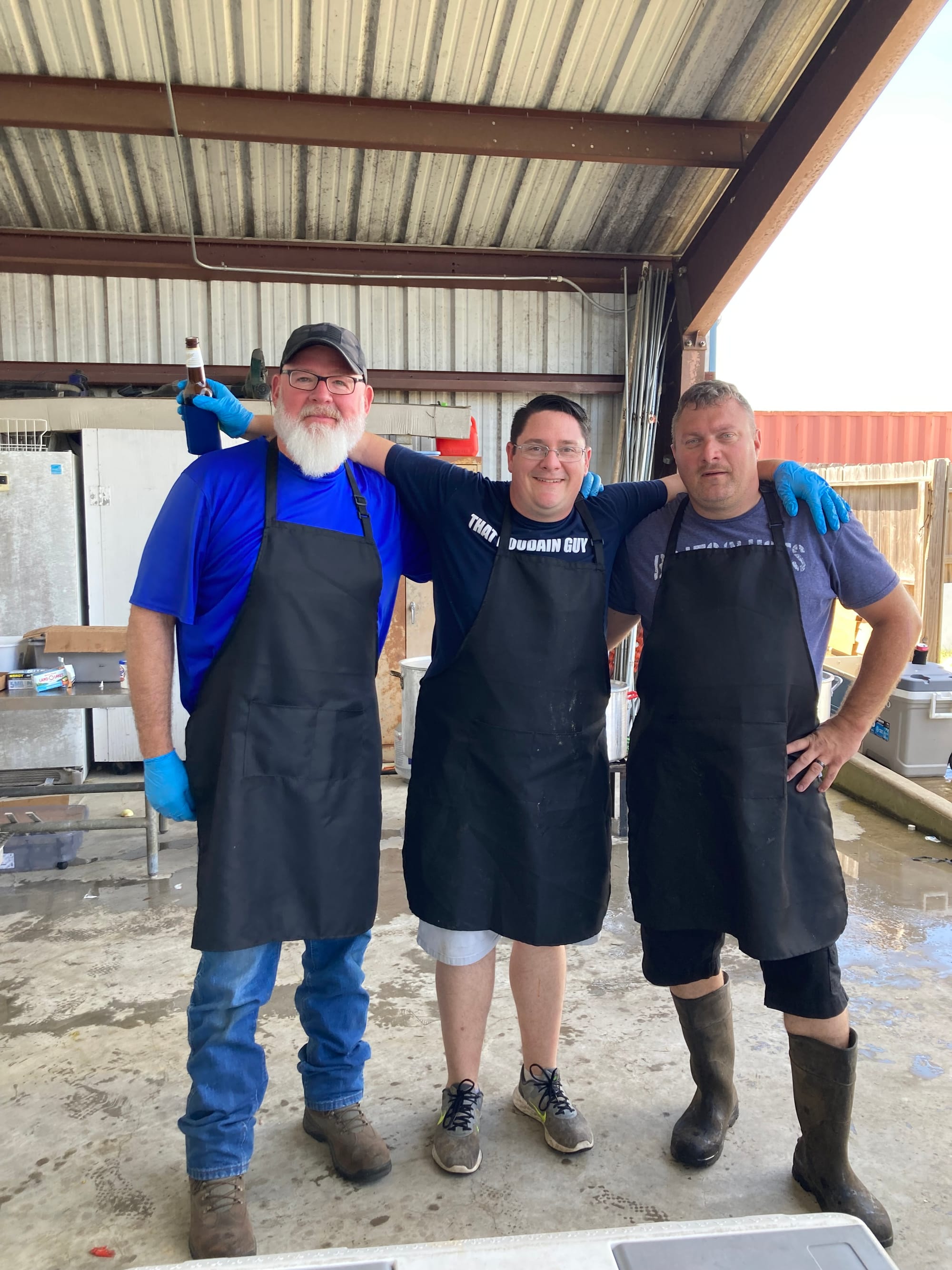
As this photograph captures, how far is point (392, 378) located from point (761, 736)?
4.97 meters

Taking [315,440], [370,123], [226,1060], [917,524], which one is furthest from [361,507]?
[917,524]

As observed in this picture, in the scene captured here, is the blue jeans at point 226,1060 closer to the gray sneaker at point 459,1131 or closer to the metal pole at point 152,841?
the gray sneaker at point 459,1131

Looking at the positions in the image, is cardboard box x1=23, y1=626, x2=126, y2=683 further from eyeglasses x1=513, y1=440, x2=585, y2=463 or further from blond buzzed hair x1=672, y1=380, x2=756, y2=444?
blond buzzed hair x1=672, y1=380, x2=756, y2=444

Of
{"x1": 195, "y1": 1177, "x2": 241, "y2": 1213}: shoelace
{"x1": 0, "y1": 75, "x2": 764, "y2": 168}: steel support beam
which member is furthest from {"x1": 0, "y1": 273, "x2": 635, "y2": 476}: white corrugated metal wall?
{"x1": 195, "y1": 1177, "x2": 241, "y2": 1213}: shoelace

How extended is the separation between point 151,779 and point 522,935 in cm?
87

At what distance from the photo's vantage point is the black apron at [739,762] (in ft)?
6.04

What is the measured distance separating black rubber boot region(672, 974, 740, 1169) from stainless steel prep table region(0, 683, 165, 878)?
89.3 inches

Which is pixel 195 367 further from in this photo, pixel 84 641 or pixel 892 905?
pixel 892 905

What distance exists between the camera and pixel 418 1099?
231cm

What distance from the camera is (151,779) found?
1.89 m

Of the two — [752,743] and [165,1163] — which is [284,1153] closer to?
[165,1163]

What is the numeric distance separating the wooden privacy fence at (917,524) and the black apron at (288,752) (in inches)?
210

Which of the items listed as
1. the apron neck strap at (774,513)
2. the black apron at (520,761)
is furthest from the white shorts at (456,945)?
the apron neck strap at (774,513)

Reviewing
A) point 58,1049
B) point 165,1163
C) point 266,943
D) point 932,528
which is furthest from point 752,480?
point 932,528
